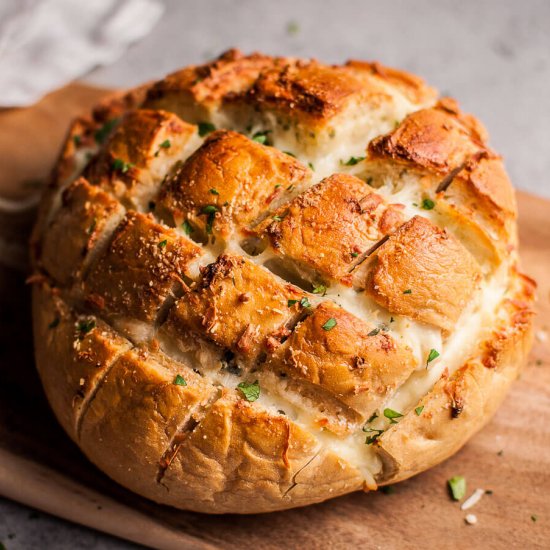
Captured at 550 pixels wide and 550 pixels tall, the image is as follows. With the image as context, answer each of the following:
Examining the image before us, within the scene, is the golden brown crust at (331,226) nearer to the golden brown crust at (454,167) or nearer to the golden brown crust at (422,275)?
the golden brown crust at (422,275)

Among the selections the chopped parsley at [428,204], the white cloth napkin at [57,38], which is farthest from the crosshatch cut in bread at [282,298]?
the white cloth napkin at [57,38]

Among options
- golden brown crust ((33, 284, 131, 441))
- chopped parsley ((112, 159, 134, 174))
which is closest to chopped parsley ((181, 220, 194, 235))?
chopped parsley ((112, 159, 134, 174))

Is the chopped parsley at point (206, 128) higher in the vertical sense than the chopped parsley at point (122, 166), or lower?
higher

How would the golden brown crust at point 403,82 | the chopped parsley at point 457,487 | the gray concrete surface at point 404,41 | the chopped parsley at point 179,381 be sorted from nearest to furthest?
the chopped parsley at point 179,381
the chopped parsley at point 457,487
the golden brown crust at point 403,82
the gray concrete surface at point 404,41

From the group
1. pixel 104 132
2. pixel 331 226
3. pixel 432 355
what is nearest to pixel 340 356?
pixel 432 355

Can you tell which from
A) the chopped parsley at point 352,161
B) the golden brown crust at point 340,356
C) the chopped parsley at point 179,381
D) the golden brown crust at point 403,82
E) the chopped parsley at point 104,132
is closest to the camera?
the golden brown crust at point 340,356

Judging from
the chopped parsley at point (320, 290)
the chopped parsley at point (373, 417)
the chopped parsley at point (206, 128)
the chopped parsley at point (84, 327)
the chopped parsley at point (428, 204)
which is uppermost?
the chopped parsley at point (428, 204)

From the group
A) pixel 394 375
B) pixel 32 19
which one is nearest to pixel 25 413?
pixel 394 375

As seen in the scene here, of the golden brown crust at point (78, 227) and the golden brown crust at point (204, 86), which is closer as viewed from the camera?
the golden brown crust at point (78, 227)

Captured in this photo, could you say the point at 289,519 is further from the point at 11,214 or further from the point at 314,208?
the point at 11,214

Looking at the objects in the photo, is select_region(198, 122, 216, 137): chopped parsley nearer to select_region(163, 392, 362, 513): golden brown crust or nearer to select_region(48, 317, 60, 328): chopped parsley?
select_region(48, 317, 60, 328): chopped parsley
